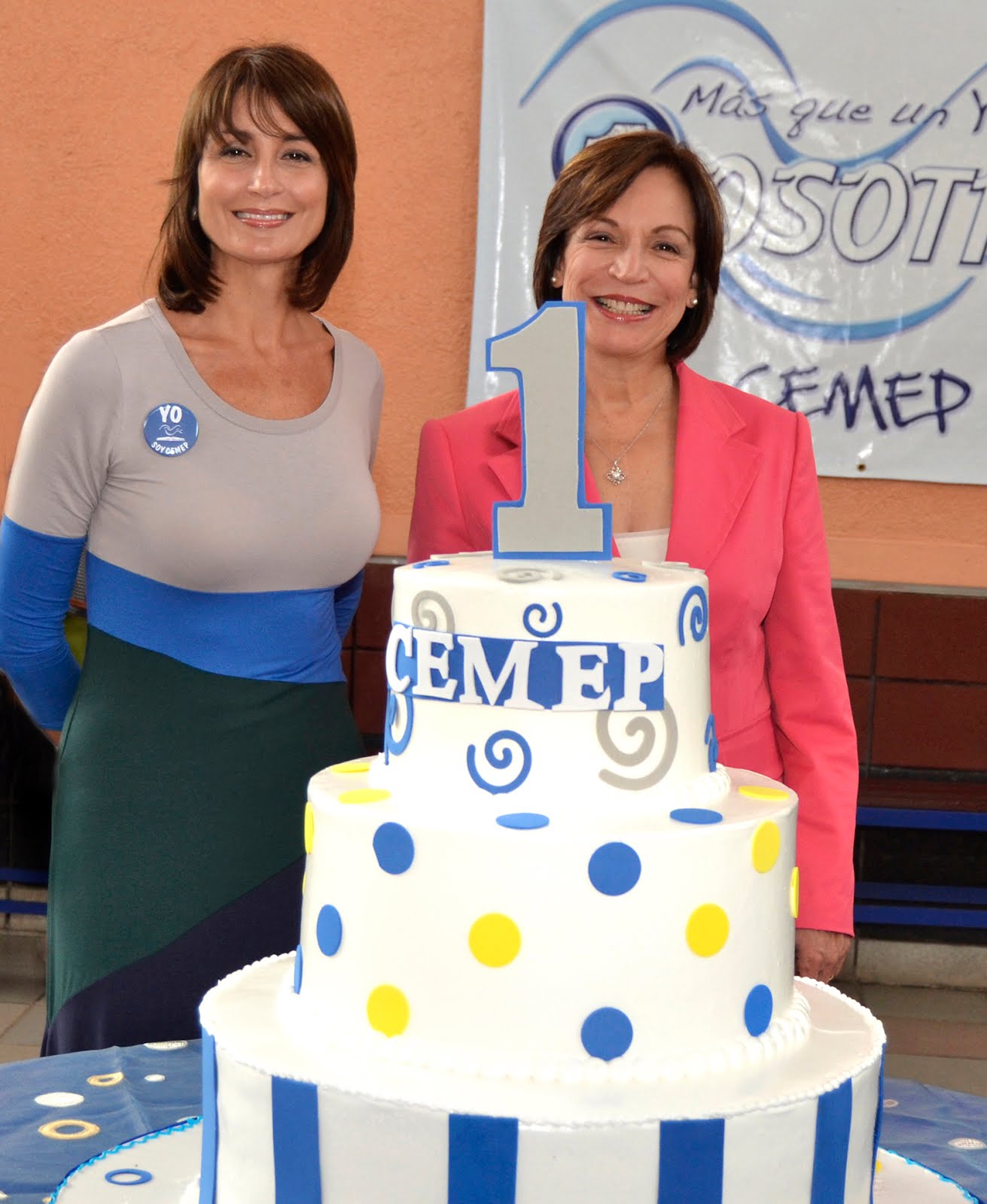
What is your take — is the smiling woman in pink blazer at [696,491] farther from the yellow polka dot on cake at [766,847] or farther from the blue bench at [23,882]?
the blue bench at [23,882]

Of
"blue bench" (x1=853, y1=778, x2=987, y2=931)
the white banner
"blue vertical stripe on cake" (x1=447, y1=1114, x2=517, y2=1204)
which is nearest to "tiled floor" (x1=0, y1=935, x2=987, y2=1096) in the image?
"blue bench" (x1=853, y1=778, x2=987, y2=931)

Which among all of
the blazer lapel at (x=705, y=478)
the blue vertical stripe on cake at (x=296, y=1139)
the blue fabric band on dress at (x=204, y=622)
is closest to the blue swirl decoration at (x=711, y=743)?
the blazer lapel at (x=705, y=478)

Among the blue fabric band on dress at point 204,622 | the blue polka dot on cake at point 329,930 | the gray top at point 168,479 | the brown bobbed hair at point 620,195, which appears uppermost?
the brown bobbed hair at point 620,195

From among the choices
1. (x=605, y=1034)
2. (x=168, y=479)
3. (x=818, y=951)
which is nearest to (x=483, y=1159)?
(x=605, y=1034)

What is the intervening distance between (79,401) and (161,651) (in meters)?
0.35

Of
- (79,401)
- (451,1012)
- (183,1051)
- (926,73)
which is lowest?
(183,1051)

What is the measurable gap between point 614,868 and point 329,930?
29 cm

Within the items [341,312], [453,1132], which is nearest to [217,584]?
[453,1132]

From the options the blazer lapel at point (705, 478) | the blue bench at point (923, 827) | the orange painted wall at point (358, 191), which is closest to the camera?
the blazer lapel at point (705, 478)

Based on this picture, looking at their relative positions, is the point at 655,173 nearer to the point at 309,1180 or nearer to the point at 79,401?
the point at 79,401

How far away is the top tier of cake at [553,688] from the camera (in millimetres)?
1341

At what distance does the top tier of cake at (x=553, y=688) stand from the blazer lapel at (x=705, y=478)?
441 millimetres

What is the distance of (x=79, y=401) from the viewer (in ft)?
6.29

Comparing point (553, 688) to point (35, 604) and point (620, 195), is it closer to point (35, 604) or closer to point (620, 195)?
point (620, 195)
